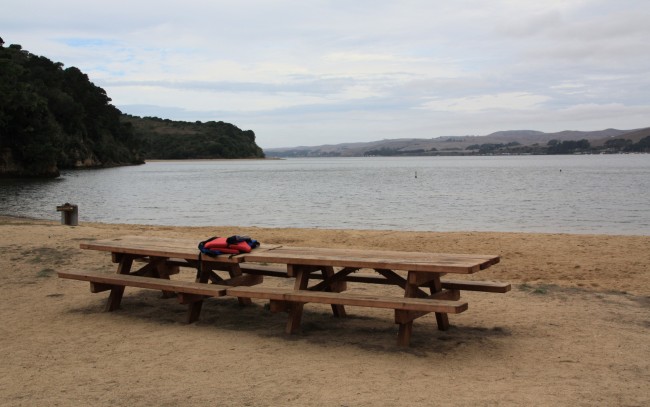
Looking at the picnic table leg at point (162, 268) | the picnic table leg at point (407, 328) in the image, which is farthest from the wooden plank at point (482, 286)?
the picnic table leg at point (162, 268)

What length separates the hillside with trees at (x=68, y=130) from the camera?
187 ft

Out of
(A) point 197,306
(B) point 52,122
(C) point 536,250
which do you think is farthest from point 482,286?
(B) point 52,122

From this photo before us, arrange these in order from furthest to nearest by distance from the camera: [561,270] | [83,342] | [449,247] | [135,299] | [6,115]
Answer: [6,115], [449,247], [561,270], [135,299], [83,342]

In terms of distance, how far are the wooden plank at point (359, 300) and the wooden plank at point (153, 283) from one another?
0.18 metres

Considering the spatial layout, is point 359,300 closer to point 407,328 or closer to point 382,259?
point 382,259

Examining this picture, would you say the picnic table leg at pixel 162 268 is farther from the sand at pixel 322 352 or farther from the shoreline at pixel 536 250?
the shoreline at pixel 536 250

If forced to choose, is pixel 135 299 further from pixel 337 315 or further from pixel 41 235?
pixel 41 235

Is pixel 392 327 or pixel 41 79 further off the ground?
pixel 41 79

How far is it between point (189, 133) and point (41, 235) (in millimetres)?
175641

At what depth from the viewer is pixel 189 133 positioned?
601 ft

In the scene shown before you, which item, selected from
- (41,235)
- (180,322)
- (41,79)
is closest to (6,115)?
(41,79)

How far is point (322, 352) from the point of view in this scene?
17.4 ft

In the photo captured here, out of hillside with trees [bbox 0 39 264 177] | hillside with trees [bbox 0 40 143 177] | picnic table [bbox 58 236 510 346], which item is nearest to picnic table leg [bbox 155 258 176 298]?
picnic table [bbox 58 236 510 346]

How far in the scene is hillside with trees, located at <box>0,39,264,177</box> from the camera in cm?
5685
